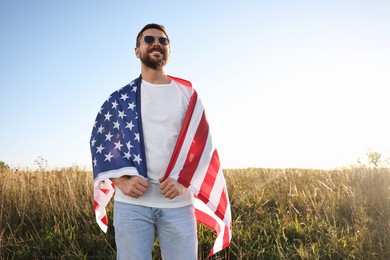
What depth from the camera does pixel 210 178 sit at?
2.90 m

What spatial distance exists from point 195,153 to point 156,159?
328 millimetres

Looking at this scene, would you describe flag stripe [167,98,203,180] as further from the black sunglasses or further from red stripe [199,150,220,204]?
the black sunglasses

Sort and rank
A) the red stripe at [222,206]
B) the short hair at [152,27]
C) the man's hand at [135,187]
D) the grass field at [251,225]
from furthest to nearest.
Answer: the grass field at [251,225] < the red stripe at [222,206] < the short hair at [152,27] < the man's hand at [135,187]

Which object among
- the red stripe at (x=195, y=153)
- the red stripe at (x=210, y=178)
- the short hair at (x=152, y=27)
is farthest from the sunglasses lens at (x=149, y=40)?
the red stripe at (x=210, y=178)

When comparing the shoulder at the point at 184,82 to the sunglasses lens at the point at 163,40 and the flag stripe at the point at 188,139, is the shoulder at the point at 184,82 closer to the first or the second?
the flag stripe at the point at 188,139

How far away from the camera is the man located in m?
2.51

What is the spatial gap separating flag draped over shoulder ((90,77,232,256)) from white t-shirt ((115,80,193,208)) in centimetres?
5

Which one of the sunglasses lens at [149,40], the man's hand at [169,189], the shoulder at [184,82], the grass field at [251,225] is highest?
the sunglasses lens at [149,40]

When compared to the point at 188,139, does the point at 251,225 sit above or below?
below

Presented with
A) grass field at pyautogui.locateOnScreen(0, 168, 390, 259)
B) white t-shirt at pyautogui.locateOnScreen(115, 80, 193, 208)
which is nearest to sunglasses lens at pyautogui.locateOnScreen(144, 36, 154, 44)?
white t-shirt at pyautogui.locateOnScreen(115, 80, 193, 208)

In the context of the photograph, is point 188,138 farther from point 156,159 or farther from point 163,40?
point 163,40

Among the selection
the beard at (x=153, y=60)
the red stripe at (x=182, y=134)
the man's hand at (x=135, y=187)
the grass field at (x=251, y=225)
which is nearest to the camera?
the man's hand at (x=135, y=187)

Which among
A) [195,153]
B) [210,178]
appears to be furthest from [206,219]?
[195,153]

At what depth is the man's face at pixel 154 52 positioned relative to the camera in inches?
110
